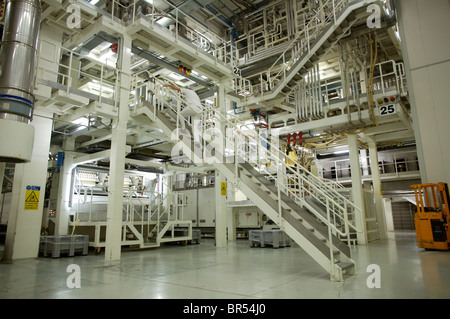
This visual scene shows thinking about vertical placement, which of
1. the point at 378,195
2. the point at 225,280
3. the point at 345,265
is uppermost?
the point at 378,195

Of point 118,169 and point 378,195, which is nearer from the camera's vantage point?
point 118,169

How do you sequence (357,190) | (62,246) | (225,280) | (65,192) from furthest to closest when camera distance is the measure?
1. (357,190)
2. (65,192)
3. (62,246)
4. (225,280)

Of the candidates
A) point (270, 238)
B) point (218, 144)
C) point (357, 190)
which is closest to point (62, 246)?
point (218, 144)

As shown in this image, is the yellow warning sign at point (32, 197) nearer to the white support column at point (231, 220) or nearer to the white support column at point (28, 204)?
the white support column at point (28, 204)

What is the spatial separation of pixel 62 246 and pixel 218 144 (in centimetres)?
528

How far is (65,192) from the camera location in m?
10.7

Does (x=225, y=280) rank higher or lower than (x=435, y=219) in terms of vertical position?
lower

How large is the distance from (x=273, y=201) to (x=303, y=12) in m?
11.2

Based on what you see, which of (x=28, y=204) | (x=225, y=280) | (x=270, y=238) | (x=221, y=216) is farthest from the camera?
(x=221, y=216)

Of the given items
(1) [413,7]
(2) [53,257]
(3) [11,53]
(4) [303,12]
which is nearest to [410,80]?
(1) [413,7]

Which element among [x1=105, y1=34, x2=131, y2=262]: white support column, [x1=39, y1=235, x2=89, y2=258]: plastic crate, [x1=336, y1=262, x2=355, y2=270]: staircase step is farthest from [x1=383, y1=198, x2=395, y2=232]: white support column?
[x1=39, y1=235, x2=89, y2=258]: plastic crate

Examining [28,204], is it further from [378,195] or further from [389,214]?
[389,214]

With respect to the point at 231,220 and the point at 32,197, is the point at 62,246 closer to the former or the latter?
the point at 32,197

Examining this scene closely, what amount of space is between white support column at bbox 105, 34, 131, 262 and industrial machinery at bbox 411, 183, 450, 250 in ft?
28.1
